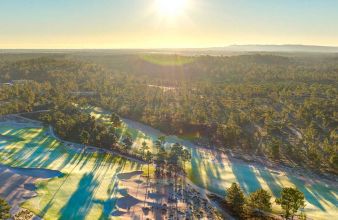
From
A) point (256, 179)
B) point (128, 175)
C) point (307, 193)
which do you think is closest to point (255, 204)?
point (256, 179)

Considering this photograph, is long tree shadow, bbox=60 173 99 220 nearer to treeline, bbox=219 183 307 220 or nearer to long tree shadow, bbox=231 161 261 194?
treeline, bbox=219 183 307 220

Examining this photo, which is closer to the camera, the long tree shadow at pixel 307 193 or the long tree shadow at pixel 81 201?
the long tree shadow at pixel 81 201

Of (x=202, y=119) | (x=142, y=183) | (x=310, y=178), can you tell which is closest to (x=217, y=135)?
(x=202, y=119)

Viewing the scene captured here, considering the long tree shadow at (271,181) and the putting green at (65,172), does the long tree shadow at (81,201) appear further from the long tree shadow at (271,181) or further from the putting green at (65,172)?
the long tree shadow at (271,181)

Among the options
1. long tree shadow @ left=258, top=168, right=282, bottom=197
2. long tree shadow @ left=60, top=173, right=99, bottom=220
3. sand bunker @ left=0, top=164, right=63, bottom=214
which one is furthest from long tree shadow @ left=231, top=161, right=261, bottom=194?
sand bunker @ left=0, top=164, right=63, bottom=214

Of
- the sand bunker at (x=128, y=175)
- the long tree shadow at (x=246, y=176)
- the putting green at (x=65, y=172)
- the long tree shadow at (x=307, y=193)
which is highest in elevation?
the putting green at (x=65, y=172)

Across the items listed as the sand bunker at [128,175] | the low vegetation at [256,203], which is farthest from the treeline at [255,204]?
the sand bunker at [128,175]

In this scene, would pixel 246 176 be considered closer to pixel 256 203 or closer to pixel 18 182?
pixel 256 203
